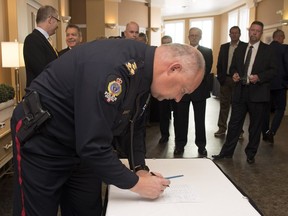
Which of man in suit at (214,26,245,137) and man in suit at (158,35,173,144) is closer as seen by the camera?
man in suit at (158,35,173,144)

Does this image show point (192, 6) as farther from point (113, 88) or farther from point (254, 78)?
point (113, 88)

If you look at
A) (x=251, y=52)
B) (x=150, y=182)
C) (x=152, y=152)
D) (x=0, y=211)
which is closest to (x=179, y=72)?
(x=150, y=182)

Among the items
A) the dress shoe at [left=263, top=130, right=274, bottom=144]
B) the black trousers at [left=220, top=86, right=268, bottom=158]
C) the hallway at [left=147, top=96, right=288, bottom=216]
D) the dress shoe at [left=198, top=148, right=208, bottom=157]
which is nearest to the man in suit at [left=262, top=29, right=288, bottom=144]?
the dress shoe at [left=263, top=130, right=274, bottom=144]

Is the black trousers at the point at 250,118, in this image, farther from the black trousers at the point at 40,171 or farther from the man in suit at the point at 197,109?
the black trousers at the point at 40,171

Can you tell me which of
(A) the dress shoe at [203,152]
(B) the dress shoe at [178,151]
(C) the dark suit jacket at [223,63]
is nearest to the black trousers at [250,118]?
(A) the dress shoe at [203,152]

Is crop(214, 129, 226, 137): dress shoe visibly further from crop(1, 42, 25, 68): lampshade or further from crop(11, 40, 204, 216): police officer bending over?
crop(11, 40, 204, 216): police officer bending over

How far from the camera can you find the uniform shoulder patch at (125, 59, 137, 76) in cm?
104

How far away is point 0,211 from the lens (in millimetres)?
2482

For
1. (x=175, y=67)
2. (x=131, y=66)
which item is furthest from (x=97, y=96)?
(x=175, y=67)

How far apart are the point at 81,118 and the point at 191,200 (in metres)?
0.49

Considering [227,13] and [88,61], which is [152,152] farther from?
[227,13]

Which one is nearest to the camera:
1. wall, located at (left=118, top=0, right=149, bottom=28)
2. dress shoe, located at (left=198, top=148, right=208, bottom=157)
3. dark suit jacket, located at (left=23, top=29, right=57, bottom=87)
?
dark suit jacket, located at (left=23, top=29, right=57, bottom=87)

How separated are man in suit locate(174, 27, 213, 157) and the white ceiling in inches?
288

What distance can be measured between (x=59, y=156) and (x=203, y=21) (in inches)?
544
